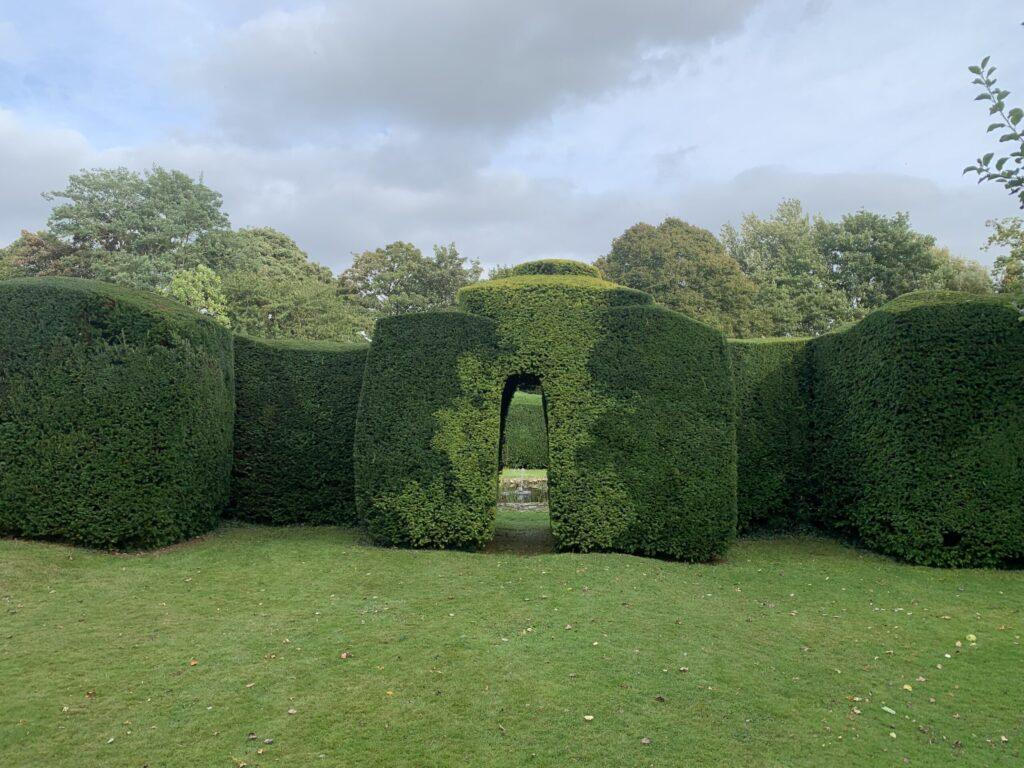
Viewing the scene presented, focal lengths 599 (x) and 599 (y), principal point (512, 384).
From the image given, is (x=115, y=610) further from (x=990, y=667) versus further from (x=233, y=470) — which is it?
(x=990, y=667)

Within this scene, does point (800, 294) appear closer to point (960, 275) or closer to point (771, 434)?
point (960, 275)

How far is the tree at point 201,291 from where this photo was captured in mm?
25625

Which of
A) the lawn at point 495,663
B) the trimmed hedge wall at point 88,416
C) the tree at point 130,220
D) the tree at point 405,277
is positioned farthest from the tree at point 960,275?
the tree at point 130,220

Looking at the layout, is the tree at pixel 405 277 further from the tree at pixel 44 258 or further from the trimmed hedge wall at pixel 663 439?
the trimmed hedge wall at pixel 663 439

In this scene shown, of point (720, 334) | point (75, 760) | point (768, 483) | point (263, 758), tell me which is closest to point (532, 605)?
point (263, 758)

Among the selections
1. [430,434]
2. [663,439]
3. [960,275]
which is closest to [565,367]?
[663,439]

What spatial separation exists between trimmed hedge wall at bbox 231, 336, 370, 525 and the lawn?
2716 millimetres

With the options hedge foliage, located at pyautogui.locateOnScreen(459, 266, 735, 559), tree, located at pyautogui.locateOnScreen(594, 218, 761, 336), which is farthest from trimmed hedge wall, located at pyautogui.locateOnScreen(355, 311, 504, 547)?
tree, located at pyautogui.locateOnScreen(594, 218, 761, 336)

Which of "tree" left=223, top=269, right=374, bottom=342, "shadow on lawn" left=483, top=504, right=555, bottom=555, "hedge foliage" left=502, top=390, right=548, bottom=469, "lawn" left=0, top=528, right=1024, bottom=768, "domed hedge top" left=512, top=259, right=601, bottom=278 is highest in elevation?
"tree" left=223, top=269, right=374, bottom=342

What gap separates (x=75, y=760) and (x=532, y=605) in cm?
421

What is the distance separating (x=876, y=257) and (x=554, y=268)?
24.4m

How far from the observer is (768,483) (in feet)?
37.8

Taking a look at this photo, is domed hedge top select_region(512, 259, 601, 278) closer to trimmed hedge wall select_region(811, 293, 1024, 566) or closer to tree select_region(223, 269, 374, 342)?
trimmed hedge wall select_region(811, 293, 1024, 566)

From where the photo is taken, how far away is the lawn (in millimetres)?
4051
